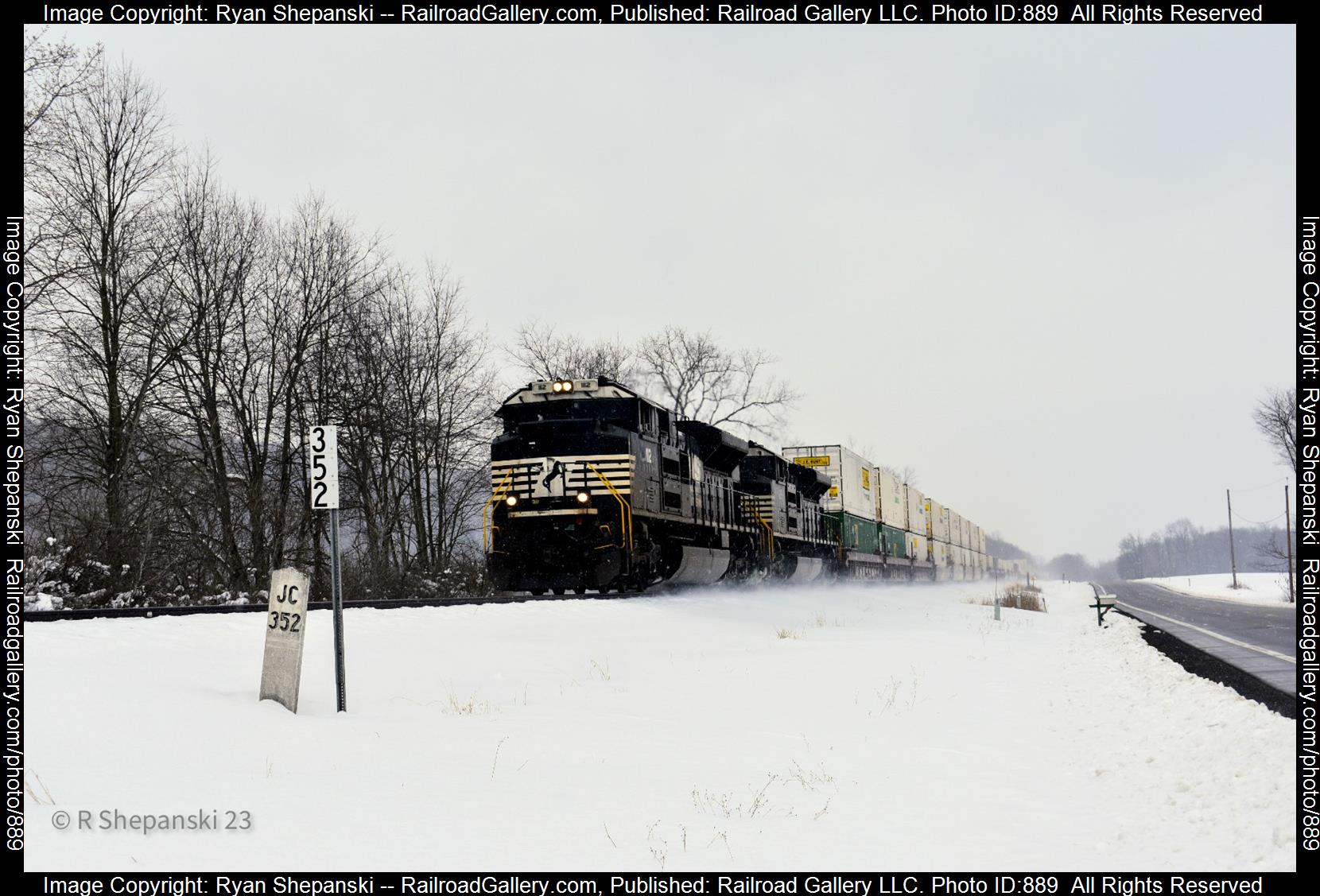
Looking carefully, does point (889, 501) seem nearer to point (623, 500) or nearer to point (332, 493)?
point (623, 500)

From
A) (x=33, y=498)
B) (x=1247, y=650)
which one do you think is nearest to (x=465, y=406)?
(x=33, y=498)

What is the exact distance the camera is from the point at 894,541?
4238 cm

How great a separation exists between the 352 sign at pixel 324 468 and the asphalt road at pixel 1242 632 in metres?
→ 8.52

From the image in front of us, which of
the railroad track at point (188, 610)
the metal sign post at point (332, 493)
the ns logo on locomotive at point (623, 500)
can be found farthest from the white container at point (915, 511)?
the metal sign post at point (332, 493)

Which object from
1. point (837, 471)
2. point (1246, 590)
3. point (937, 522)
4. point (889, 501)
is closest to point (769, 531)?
point (837, 471)

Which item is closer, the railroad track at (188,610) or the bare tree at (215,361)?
the railroad track at (188,610)

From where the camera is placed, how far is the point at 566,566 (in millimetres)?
18188

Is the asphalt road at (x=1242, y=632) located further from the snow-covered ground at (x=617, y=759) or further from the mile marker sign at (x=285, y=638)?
the mile marker sign at (x=285, y=638)

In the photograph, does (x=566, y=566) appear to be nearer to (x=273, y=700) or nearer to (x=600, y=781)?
(x=273, y=700)

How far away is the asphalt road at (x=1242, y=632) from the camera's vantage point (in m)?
11.4

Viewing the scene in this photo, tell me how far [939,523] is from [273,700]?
52.1 metres

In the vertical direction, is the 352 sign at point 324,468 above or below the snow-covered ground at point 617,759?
above

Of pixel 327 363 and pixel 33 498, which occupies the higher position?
pixel 327 363

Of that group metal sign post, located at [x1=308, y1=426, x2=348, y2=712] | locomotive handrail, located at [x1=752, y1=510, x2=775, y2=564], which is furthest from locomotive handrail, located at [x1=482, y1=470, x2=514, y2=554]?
metal sign post, located at [x1=308, y1=426, x2=348, y2=712]
